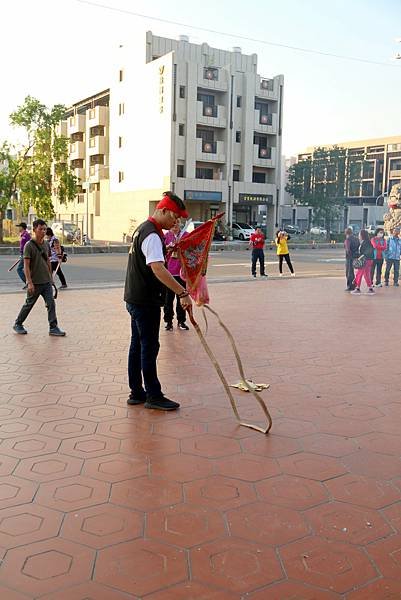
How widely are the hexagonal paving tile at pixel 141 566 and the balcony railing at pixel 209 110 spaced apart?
44.9m

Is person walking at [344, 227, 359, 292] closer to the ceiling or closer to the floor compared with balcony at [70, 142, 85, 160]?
closer to the floor

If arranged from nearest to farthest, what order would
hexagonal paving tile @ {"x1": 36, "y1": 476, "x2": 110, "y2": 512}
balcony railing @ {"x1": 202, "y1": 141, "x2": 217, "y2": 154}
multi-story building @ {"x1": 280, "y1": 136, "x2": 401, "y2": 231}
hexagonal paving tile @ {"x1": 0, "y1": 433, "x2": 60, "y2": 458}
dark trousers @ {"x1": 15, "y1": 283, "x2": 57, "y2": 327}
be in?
hexagonal paving tile @ {"x1": 36, "y1": 476, "x2": 110, "y2": 512} → hexagonal paving tile @ {"x1": 0, "y1": 433, "x2": 60, "y2": 458} → dark trousers @ {"x1": 15, "y1": 283, "x2": 57, "y2": 327} → balcony railing @ {"x1": 202, "y1": 141, "x2": 217, "y2": 154} → multi-story building @ {"x1": 280, "y1": 136, "x2": 401, "y2": 231}

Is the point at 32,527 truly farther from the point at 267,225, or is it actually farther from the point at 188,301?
the point at 267,225

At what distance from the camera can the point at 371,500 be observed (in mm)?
3469

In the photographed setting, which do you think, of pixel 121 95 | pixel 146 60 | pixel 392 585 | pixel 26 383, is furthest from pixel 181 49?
pixel 392 585

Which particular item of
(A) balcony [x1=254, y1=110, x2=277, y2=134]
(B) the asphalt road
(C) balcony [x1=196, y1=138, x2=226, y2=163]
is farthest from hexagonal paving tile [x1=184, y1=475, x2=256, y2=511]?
(A) balcony [x1=254, y1=110, x2=277, y2=134]

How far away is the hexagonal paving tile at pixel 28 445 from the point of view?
4.09m

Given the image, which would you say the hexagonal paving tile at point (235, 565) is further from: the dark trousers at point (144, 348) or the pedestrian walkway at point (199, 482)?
the dark trousers at point (144, 348)

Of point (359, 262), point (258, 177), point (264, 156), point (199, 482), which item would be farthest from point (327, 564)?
point (258, 177)

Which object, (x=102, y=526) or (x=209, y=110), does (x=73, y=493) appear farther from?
(x=209, y=110)

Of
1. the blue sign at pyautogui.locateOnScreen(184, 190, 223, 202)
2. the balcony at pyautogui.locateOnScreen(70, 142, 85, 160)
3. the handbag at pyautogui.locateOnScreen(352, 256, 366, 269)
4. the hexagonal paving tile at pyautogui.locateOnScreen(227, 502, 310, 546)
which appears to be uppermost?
the balcony at pyautogui.locateOnScreen(70, 142, 85, 160)

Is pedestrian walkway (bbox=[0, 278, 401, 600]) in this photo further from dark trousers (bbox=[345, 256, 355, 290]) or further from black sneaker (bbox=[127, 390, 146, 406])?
dark trousers (bbox=[345, 256, 355, 290])

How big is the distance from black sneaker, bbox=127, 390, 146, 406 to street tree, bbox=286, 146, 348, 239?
167ft

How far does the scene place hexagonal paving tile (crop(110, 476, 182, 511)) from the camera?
11.1ft
